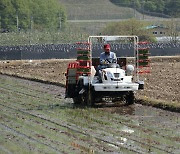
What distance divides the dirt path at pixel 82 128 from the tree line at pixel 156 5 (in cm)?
10289

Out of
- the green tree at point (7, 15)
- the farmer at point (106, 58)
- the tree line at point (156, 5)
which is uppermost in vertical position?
the tree line at point (156, 5)

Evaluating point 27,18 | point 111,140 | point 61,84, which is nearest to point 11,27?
point 27,18

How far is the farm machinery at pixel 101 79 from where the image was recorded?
1761 cm

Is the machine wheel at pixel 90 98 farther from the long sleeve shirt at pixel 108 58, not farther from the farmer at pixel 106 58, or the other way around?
the long sleeve shirt at pixel 108 58

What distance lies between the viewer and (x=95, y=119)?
1555cm

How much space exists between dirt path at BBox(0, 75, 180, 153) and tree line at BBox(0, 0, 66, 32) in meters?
71.1

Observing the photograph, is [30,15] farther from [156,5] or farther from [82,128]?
[82,128]

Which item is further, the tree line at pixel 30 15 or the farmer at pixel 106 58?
the tree line at pixel 30 15

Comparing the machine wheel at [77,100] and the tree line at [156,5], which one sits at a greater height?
the tree line at [156,5]

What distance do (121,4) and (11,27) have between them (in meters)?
43.0

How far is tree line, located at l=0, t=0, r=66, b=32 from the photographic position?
91812mm

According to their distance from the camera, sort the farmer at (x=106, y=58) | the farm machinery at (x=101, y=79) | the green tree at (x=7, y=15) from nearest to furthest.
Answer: the farm machinery at (x=101, y=79), the farmer at (x=106, y=58), the green tree at (x=7, y=15)

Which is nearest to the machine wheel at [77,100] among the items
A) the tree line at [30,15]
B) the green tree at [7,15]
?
the tree line at [30,15]

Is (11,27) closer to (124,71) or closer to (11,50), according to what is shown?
(11,50)
